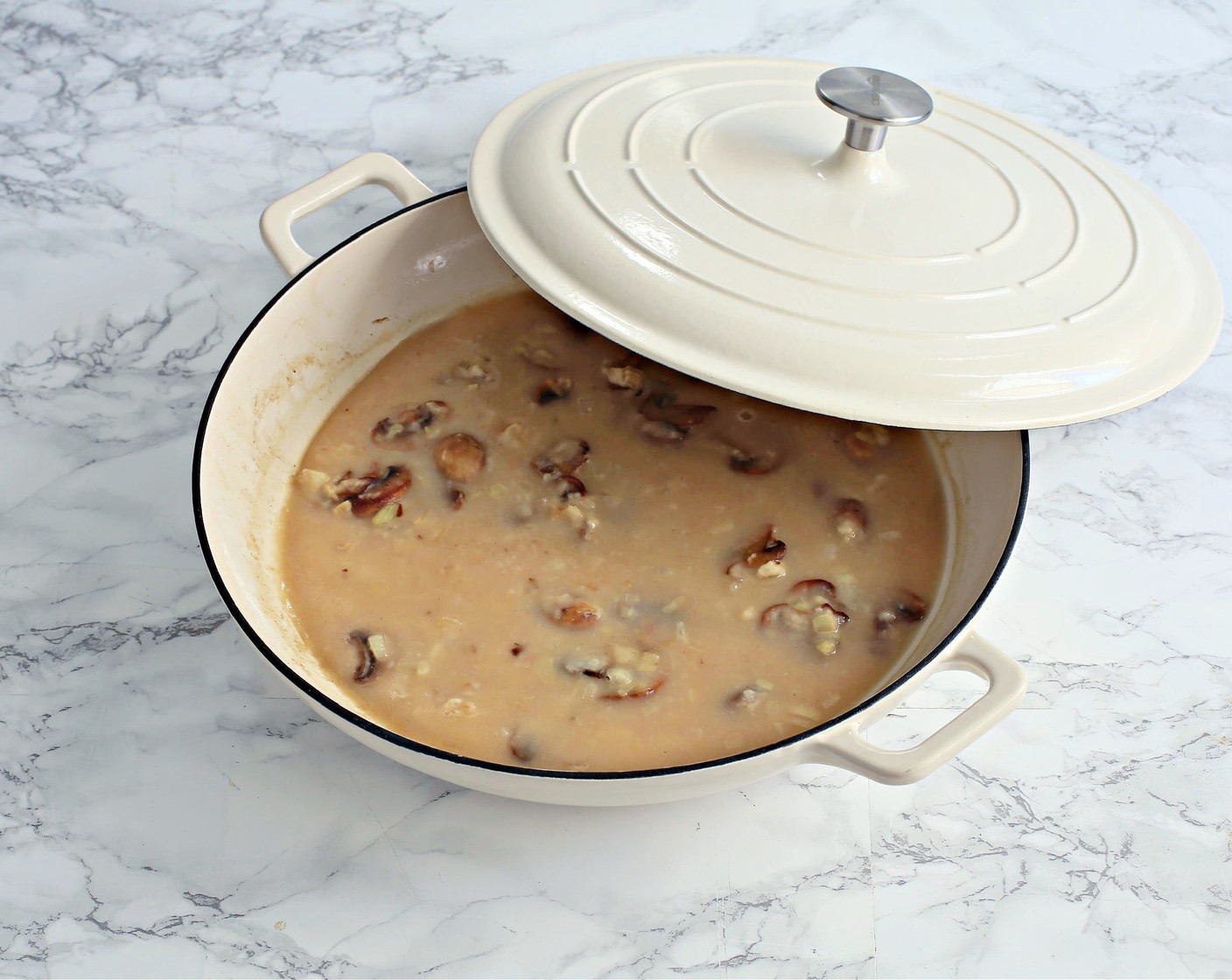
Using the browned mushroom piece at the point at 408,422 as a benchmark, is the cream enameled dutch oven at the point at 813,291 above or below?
Result: above

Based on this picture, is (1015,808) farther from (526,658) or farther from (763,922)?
(526,658)

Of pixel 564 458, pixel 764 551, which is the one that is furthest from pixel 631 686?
pixel 564 458

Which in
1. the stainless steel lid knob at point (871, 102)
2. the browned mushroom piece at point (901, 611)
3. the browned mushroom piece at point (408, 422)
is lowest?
the browned mushroom piece at point (408, 422)

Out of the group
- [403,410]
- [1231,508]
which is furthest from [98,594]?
[1231,508]

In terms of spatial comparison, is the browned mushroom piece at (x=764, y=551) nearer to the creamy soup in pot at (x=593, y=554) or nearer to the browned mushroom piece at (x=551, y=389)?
the creamy soup in pot at (x=593, y=554)

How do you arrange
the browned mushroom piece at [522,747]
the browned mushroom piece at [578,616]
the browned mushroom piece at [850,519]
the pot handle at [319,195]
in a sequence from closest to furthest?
1. the browned mushroom piece at [522,747]
2. the browned mushroom piece at [578,616]
3. the browned mushroom piece at [850,519]
4. the pot handle at [319,195]

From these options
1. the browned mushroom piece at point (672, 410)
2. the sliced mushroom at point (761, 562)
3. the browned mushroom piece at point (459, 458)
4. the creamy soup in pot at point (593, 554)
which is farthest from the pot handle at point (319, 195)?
the sliced mushroom at point (761, 562)

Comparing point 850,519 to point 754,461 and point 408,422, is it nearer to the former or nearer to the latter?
point 754,461
